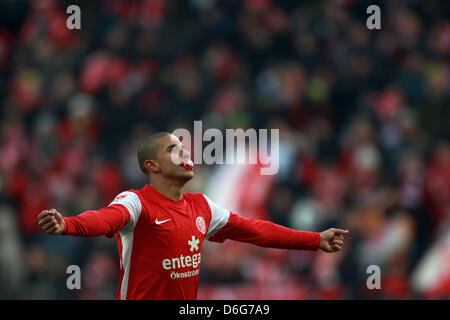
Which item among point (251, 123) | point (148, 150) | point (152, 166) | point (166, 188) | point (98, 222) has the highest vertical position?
point (251, 123)

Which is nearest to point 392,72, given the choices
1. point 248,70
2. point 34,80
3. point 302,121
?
point 302,121

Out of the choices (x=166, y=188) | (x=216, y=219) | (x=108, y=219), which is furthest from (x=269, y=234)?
(x=108, y=219)

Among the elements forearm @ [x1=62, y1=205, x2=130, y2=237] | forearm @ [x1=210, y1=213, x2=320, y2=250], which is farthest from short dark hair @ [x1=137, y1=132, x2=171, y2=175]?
forearm @ [x1=210, y1=213, x2=320, y2=250]

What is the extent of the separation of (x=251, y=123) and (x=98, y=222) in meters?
5.64

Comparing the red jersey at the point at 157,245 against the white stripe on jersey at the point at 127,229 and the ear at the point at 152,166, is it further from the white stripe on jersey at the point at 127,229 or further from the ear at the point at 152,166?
the ear at the point at 152,166

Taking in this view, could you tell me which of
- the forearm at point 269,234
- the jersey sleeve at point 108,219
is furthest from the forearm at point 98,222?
the forearm at point 269,234

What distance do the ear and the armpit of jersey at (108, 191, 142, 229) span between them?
237 millimetres

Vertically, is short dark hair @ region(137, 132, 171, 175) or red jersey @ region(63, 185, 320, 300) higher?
short dark hair @ region(137, 132, 171, 175)

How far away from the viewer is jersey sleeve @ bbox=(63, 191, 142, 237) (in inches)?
145

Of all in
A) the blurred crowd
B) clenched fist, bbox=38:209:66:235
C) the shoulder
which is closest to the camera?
clenched fist, bbox=38:209:66:235

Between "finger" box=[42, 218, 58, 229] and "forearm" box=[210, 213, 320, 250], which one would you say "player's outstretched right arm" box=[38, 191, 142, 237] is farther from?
"forearm" box=[210, 213, 320, 250]

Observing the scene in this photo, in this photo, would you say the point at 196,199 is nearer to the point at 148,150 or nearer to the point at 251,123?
the point at 148,150

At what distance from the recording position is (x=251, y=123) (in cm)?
927
